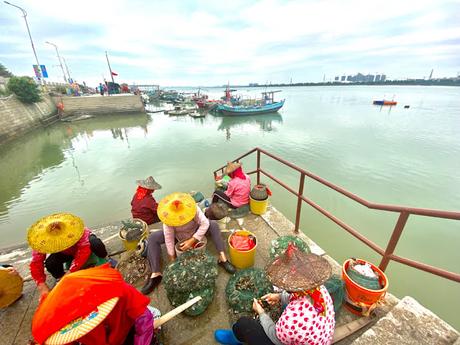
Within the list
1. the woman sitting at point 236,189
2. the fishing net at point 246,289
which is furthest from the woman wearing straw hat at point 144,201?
the fishing net at point 246,289

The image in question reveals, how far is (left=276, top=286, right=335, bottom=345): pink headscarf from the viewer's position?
3.83ft

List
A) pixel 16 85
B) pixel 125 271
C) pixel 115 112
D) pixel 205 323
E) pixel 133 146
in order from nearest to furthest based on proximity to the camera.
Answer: pixel 205 323, pixel 125 271, pixel 133 146, pixel 16 85, pixel 115 112

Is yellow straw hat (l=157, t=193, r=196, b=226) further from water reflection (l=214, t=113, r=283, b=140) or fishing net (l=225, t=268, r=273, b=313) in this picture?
water reflection (l=214, t=113, r=283, b=140)

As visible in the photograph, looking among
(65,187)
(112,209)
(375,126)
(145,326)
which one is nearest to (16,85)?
(65,187)

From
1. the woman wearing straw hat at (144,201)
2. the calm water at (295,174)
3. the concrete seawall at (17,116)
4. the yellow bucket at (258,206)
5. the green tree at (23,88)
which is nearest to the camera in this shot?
the woman wearing straw hat at (144,201)

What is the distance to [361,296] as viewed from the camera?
1.73 metres

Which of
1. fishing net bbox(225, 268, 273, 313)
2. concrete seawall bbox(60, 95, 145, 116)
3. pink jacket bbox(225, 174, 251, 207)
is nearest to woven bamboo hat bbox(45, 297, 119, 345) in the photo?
fishing net bbox(225, 268, 273, 313)

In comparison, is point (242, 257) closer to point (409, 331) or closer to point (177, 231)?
point (177, 231)

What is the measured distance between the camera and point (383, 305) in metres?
1.87

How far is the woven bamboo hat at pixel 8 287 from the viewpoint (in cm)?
199

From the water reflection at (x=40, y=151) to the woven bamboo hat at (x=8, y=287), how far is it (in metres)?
5.83

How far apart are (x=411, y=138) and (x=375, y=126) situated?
414 cm

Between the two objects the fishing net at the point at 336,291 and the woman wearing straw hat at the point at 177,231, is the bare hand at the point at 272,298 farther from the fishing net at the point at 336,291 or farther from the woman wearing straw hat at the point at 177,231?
the woman wearing straw hat at the point at 177,231

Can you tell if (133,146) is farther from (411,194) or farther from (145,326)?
(411,194)
